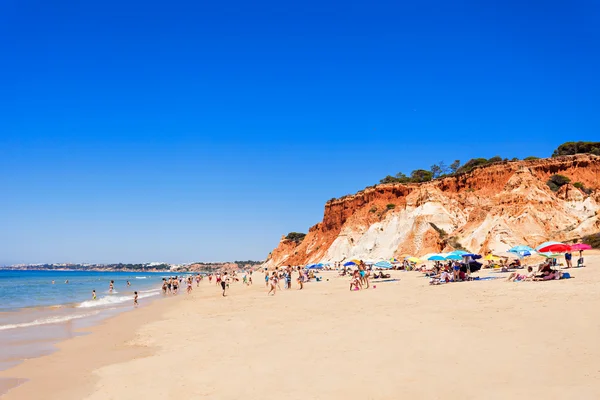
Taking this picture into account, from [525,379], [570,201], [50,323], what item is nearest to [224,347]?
[525,379]

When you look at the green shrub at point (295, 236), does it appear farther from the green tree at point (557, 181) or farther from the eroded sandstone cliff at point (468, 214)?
the green tree at point (557, 181)

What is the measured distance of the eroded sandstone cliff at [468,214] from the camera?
3544cm

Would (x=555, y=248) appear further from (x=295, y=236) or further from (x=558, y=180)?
(x=295, y=236)

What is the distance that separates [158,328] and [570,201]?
43052 mm

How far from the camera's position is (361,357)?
26.6ft

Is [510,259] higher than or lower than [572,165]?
lower

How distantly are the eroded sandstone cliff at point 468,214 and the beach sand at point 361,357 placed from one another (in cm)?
2323

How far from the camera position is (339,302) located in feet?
58.8

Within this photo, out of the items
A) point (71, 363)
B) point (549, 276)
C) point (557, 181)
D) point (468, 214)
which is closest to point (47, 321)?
point (71, 363)

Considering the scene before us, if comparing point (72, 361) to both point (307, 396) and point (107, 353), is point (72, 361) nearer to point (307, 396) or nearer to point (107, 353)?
point (107, 353)

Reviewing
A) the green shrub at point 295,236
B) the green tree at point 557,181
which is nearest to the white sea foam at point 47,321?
the green tree at point 557,181

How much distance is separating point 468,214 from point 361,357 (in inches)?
Answer: 1888

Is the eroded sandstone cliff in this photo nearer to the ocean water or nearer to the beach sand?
the beach sand

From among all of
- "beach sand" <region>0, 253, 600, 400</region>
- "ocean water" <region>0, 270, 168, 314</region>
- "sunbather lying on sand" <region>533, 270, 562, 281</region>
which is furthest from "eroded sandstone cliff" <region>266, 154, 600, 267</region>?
"ocean water" <region>0, 270, 168, 314</region>
